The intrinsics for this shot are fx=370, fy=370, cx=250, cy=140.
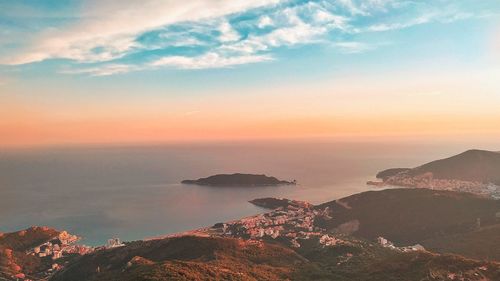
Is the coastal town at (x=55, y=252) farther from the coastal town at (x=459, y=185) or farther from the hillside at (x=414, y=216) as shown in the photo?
the coastal town at (x=459, y=185)

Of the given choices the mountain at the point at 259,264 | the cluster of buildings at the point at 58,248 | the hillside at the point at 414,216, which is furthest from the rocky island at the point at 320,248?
the cluster of buildings at the point at 58,248

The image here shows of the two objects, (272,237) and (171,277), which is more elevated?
(171,277)

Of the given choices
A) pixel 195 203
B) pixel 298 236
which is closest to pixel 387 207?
pixel 298 236

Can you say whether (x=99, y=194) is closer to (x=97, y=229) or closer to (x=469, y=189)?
(x=97, y=229)

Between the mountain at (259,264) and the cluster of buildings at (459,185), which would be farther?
the cluster of buildings at (459,185)

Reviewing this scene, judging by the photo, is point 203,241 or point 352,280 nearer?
point 352,280

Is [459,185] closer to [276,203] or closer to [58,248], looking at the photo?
[276,203]
